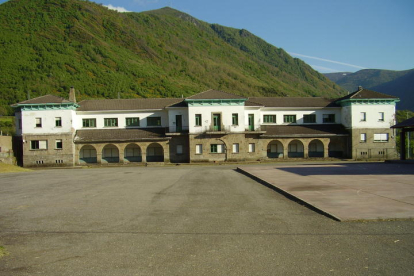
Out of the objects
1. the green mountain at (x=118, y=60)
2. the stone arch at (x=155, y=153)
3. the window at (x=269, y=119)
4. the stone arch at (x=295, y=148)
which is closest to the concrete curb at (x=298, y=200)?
the stone arch at (x=155, y=153)

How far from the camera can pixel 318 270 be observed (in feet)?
16.8

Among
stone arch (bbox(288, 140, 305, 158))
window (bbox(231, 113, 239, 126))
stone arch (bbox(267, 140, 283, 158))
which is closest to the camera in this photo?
window (bbox(231, 113, 239, 126))

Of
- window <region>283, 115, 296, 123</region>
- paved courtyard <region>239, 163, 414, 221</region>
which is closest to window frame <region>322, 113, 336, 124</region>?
window <region>283, 115, 296, 123</region>

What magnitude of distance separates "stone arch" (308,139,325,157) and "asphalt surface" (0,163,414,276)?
3307 centimetres

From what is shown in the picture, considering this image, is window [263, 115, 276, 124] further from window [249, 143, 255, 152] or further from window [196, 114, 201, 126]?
window [196, 114, 201, 126]

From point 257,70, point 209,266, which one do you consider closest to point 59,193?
point 209,266

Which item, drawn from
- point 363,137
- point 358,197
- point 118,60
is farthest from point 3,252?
point 118,60

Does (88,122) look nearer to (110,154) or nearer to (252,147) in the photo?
(110,154)

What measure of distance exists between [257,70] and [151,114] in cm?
11137

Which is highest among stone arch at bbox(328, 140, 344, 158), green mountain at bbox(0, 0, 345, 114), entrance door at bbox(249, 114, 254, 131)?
green mountain at bbox(0, 0, 345, 114)

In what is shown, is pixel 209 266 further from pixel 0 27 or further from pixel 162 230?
pixel 0 27

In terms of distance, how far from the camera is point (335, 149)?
42.3 m

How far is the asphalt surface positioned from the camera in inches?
209

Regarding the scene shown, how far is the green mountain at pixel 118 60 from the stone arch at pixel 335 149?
50.6 metres
